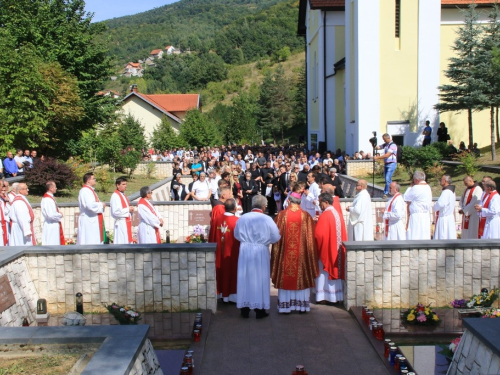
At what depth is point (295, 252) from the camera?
871cm

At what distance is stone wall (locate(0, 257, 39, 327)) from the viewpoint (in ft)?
25.0

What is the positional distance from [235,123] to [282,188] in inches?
1705

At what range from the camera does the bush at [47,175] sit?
61.0ft

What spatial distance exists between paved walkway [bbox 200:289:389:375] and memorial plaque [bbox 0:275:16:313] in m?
2.67

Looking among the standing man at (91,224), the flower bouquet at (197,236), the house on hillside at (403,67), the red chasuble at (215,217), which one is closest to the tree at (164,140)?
the house on hillside at (403,67)

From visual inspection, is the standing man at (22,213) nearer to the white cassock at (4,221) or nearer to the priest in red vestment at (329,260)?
the white cassock at (4,221)

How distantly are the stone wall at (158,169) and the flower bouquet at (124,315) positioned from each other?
2175cm

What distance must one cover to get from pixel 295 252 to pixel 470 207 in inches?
189

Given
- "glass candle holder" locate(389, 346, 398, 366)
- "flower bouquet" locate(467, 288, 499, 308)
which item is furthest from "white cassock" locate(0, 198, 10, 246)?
"flower bouquet" locate(467, 288, 499, 308)

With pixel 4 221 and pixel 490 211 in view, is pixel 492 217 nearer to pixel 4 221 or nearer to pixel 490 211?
pixel 490 211

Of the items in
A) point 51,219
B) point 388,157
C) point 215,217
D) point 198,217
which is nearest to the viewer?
point 215,217

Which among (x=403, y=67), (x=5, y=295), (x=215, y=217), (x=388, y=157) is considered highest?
(x=403, y=67)

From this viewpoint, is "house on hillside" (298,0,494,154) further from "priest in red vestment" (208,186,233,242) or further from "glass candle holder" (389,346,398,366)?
"glass candle holder" (389,346,398,366)

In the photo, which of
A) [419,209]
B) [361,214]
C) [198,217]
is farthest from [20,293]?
[419,209]
